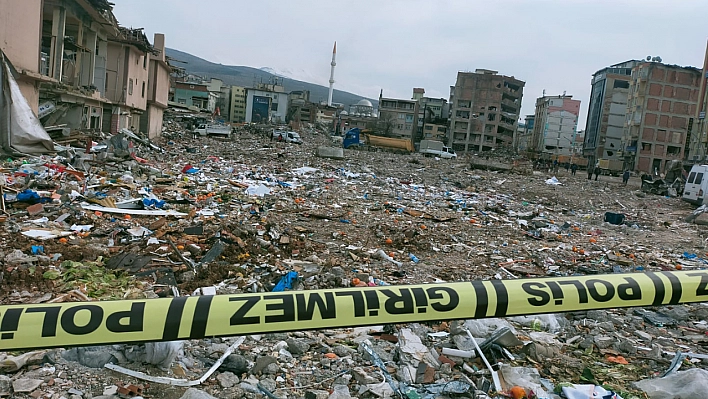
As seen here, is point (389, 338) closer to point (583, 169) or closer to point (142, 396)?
point (142, 396)

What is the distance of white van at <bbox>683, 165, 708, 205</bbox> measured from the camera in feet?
66.8

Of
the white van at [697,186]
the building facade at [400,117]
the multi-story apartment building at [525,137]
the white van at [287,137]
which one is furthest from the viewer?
the multi-story apartment building at [525,137]

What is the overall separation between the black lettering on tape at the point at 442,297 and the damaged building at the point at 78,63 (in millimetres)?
16426

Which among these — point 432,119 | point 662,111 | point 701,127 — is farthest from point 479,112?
point 701,127

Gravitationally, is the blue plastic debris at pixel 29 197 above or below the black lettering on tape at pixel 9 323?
below

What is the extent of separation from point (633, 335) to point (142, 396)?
4.39m

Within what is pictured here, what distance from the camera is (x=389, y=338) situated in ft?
13.8

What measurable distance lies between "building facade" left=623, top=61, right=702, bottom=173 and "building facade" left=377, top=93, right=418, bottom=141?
33.6m

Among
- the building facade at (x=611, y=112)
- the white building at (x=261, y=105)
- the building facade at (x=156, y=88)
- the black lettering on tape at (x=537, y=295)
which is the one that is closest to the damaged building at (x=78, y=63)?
the building facade at (x=156, y=88)

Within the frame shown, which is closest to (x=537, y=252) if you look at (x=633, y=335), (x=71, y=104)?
(x=633, y=335)

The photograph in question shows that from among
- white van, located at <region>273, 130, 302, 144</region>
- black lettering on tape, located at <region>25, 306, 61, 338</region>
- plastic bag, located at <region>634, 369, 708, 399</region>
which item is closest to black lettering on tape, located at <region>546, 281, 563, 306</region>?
plastic bag, located at <region>634, 369, 708, 399</region>

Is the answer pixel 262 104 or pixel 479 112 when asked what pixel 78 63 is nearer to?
pixel 479 112

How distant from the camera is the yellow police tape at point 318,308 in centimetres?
183

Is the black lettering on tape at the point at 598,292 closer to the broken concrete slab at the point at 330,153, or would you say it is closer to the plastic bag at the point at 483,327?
the plastic bag at the point at 483,327
